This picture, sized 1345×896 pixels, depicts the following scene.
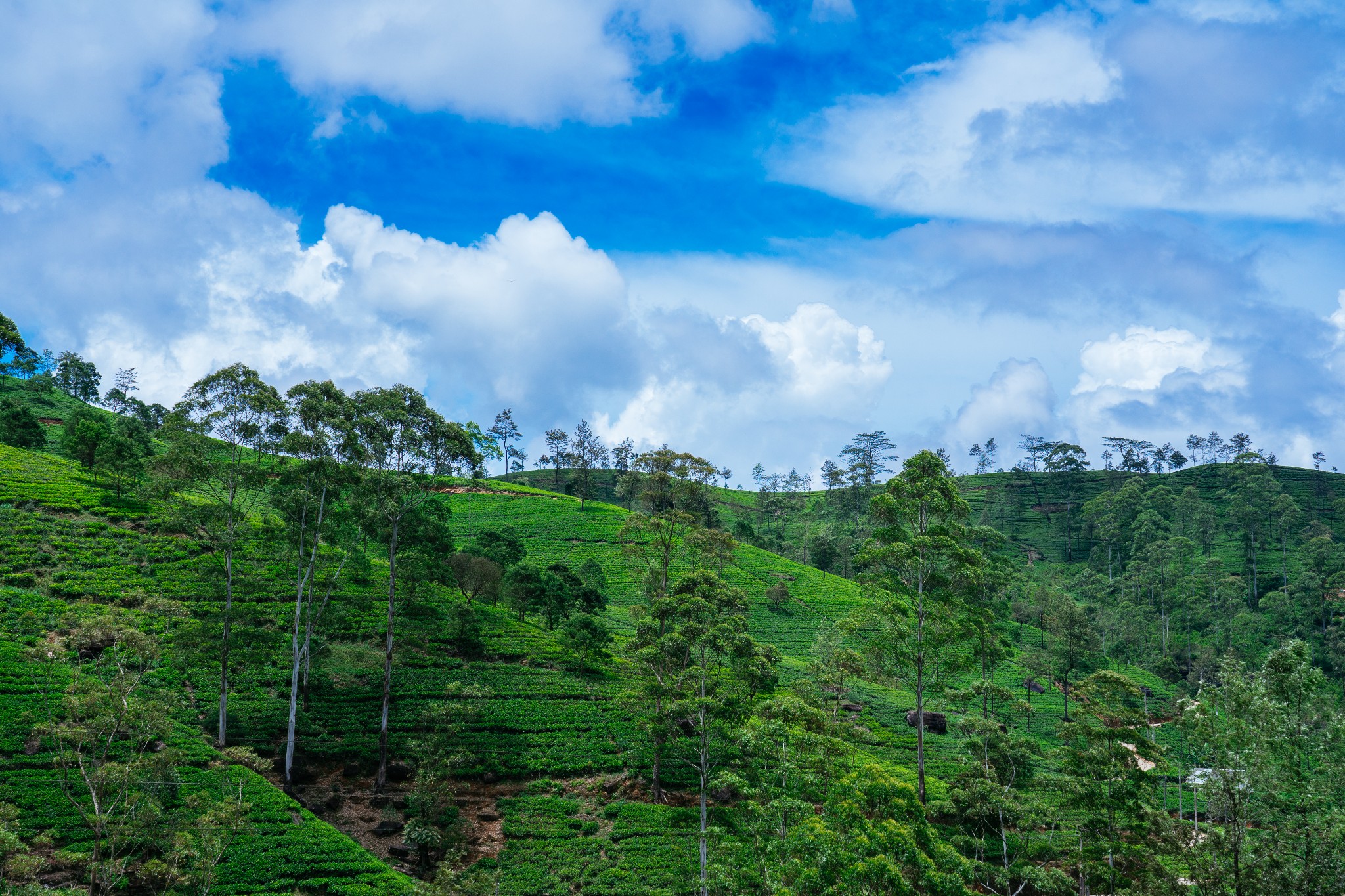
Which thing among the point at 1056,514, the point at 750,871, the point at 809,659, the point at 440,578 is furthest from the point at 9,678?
the point at 1056,514

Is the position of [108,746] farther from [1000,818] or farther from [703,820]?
[1000,818]

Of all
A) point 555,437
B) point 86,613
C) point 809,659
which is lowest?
point 809,659

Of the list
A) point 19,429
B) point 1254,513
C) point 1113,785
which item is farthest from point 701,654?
point 1254,513

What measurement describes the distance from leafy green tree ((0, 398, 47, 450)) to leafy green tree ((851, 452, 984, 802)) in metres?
96.6

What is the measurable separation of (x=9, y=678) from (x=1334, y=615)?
424 ft

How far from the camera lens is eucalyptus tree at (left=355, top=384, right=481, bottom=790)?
37375 millimetres

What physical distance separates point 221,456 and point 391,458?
848 centimetres

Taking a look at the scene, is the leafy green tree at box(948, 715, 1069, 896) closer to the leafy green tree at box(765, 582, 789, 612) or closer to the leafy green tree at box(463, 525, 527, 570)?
the leafy green tree at box(463, 525, 527, 570)

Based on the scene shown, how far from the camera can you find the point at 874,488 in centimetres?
15412

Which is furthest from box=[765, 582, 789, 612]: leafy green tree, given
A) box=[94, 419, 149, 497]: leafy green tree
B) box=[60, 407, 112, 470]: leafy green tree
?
box=[60, 407, 112, 470]: leafy green tree

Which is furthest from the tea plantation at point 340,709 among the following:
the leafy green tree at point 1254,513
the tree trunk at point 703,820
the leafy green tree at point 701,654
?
the leafy green tree at point 1254,513

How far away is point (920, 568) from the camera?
33094 millimetres

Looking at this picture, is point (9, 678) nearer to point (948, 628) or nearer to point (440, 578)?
point (440, 578)

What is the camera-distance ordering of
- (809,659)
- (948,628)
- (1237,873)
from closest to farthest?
(1237,873)
(948,628)
(809,659)
